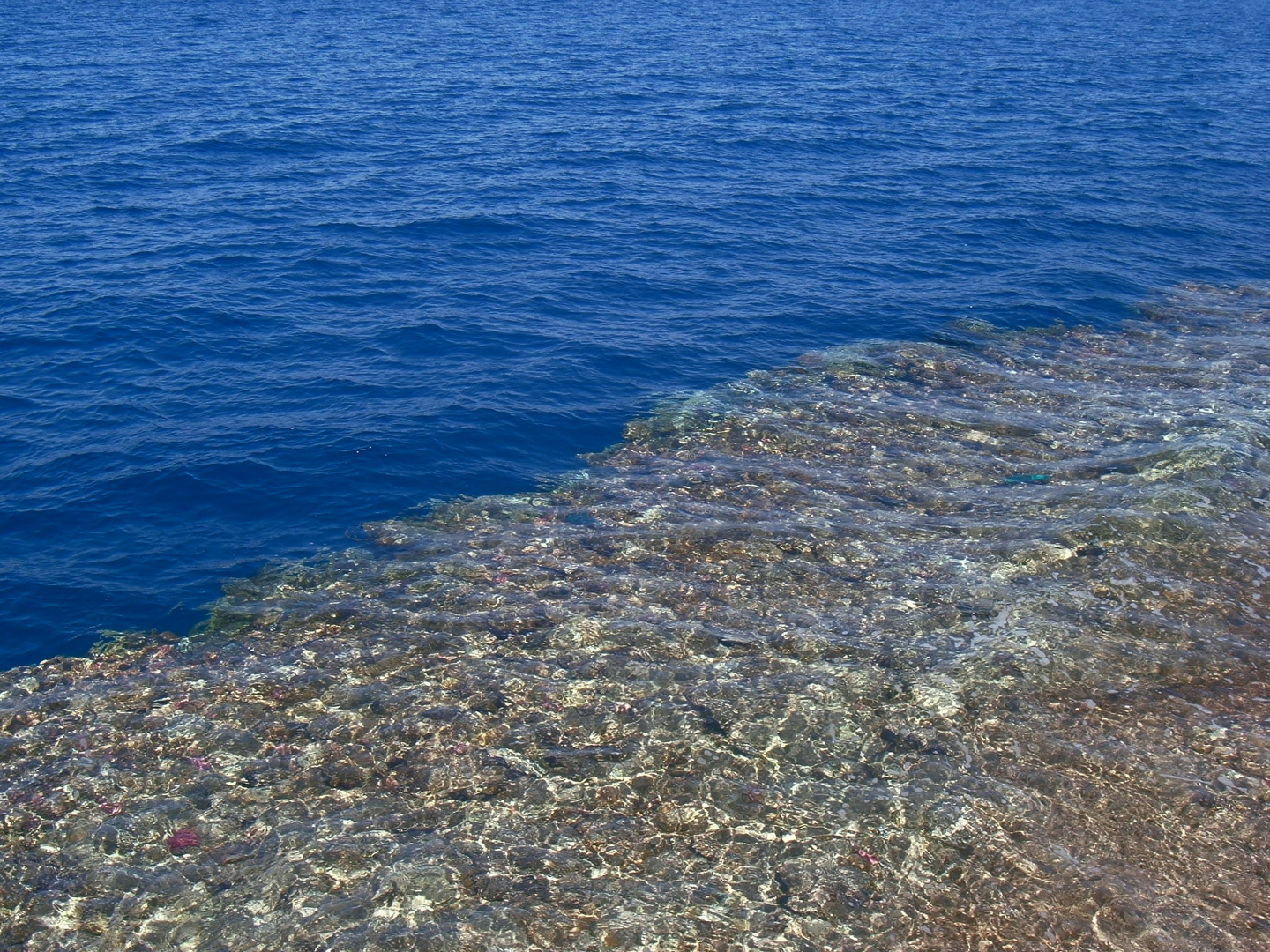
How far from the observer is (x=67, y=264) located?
4050 centimetres

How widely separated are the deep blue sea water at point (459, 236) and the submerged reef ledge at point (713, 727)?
405cm

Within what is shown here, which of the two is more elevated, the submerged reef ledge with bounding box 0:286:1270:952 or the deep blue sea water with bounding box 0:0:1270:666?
the deep blue sea water with bounding box 0:0:1270:666

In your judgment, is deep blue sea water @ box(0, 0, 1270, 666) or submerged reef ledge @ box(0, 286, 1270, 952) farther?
deep blue sea water @ box(0, 0, 1270, 666)

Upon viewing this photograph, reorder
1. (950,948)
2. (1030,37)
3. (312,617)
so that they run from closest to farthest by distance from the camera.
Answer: (950,948), (312,617), (1030,37)

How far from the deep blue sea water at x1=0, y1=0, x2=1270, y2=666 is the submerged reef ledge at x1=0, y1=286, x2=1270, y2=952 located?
13.3ft

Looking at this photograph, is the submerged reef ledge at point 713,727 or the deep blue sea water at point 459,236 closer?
the submerged reef ledge at point 713,727

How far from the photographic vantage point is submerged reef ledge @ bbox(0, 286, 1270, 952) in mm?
15844

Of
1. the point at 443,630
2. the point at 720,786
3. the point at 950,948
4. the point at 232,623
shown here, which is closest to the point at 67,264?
the point at 232,623

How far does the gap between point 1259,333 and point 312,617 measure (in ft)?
114

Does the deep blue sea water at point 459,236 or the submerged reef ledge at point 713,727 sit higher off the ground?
the deep blue sea water at point 459,236

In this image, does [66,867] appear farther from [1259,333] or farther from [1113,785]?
[1259,333]

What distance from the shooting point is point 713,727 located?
762 inches

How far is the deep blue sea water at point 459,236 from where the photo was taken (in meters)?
29.1

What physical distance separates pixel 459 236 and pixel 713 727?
31066mm
